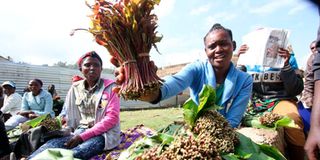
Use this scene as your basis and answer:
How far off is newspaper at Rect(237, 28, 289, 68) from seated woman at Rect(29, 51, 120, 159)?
1.62 m

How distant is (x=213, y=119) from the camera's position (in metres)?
1.45

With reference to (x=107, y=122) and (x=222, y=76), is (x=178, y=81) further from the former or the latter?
(x=107, y=122)

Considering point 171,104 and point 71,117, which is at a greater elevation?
point 71,117

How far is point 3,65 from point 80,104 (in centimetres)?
1070

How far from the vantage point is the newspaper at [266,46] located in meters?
3.00

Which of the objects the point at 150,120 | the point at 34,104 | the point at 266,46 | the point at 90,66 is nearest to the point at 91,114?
the point at 90,66

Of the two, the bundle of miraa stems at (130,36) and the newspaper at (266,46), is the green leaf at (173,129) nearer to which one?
the bundle of miraa stems at (130,36)

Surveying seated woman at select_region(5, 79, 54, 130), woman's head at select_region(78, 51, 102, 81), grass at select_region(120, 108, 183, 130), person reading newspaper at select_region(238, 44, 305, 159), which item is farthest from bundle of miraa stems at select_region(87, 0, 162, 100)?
grass at select_region(120, 108, 183, 130)

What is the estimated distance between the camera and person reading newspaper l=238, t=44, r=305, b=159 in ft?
9.94

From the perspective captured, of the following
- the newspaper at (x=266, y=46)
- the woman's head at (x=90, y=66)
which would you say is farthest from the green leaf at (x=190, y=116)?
the woman's head at (x=90, y=66)

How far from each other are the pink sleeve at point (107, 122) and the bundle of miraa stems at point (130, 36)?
1912 millimetres

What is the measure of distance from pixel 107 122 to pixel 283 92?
2.05 m

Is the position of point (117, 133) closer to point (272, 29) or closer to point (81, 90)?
point (81, 90)

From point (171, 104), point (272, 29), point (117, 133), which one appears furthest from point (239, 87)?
point (171, 104)
